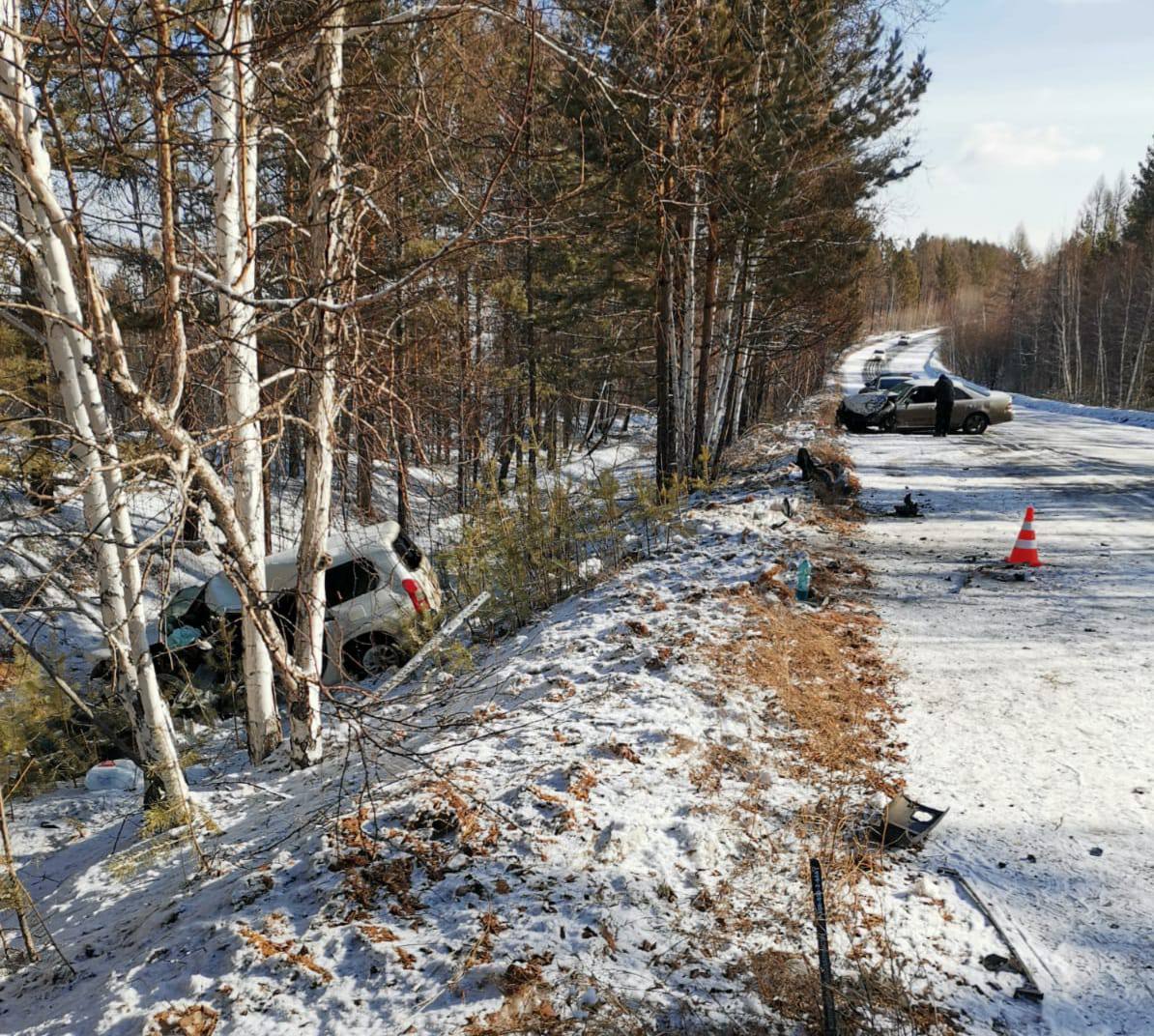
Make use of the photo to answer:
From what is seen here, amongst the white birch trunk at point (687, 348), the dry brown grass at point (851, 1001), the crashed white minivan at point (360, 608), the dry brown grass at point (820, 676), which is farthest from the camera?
the white birch trunk at point (687, 348)

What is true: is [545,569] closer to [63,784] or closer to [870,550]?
[870,550]

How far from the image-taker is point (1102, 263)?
4897 cm

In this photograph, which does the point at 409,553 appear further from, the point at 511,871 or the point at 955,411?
the point at 955,411

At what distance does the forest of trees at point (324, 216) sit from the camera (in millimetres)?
2900

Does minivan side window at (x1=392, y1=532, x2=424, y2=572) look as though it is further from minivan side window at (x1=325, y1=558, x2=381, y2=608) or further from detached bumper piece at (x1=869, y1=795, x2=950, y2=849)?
detached bumper piece at (x1=869, y1=795, x2=950, y2=849)

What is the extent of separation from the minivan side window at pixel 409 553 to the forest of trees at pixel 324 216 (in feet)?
2.29

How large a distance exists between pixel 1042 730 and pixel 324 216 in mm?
6072

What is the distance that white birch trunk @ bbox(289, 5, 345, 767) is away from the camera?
4.35 m

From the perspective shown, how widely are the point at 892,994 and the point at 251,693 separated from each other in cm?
470

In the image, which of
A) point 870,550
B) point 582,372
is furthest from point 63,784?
point 582,372

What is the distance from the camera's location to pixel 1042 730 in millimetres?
5176

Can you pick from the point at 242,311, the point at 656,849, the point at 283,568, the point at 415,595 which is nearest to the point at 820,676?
the point at 656,849

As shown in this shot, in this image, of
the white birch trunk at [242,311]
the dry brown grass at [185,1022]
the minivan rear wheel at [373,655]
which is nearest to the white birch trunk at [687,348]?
the minivan rear wheel at [373,655]

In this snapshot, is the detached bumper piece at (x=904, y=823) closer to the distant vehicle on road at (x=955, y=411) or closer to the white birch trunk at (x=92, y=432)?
the white birch trunk at (x=92, y=432)
